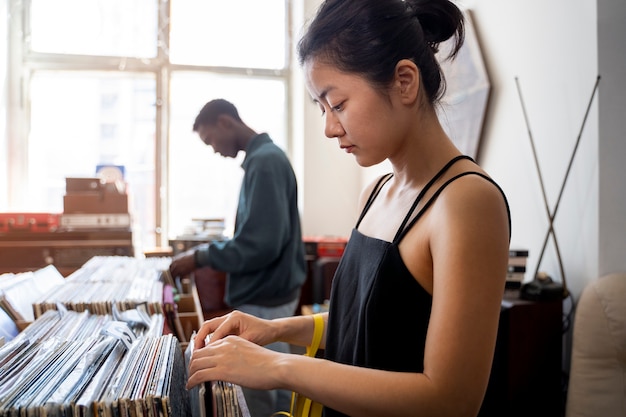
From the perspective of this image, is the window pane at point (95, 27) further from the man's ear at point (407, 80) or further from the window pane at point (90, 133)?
the man's ear at point (407, 80)

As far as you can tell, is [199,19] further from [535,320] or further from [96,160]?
[535,320]

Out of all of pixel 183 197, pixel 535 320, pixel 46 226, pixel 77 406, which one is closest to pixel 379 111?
pixel 77 406

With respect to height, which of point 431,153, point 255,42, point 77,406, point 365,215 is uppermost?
point 255,42

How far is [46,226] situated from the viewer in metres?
2.93

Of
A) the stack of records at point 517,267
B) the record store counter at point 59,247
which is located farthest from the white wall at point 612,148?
the record store counter at point 59,247

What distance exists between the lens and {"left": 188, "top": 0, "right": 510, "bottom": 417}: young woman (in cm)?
66

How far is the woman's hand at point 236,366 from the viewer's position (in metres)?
0.66

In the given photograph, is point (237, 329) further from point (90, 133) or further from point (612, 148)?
point (90, 133)

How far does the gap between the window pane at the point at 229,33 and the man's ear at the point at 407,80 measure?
355cm

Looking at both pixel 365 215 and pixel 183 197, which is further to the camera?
pixel 183 197

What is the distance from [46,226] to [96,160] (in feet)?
3.59

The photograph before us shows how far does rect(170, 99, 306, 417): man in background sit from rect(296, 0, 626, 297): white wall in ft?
3.33

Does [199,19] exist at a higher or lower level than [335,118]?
higher

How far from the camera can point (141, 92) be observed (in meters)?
3.99
